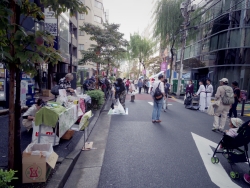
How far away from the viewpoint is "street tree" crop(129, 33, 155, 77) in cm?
4059

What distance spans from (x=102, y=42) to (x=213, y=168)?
10351 millimetres

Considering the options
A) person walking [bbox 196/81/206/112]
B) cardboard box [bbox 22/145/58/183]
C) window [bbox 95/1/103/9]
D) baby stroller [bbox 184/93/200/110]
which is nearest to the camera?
cardboard box [bbox 22/145/58/183]

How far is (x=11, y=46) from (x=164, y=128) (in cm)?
544

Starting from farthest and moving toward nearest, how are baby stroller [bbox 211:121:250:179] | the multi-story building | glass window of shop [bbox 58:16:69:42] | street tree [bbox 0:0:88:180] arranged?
the multi-story building, glass window of shop [bbox 58:16:69:42], baby stroller [bbox 211:121:250:179], street tree [bbox 0:0:88:180]

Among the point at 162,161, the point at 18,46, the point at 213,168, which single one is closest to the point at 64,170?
the point at 162,161

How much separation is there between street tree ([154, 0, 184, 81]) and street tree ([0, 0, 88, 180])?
58.7 ft

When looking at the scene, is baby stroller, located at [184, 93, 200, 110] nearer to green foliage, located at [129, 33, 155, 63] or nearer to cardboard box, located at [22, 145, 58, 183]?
cardboard box, located at [22, 145, 58, 183]

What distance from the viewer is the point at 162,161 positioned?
3994 millimetres

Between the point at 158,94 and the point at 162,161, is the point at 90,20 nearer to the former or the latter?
the point at 158,94

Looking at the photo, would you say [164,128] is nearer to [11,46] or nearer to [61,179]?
[61,179]

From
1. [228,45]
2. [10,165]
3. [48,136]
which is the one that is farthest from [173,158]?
[228,45]

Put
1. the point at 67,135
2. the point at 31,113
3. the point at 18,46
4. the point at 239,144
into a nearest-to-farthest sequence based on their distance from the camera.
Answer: the point at 18,46 → the point at 239,144 → the point at 31,113 → the point at 67,135

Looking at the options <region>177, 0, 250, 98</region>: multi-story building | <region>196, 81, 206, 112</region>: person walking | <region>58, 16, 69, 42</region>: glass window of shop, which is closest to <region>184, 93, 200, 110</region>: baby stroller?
<region>196, 81, 206, 112</region>: person walking

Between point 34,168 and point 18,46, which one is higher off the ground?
point 18,46
